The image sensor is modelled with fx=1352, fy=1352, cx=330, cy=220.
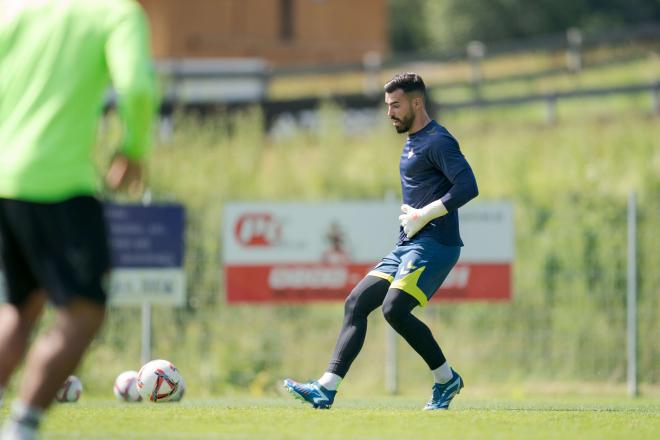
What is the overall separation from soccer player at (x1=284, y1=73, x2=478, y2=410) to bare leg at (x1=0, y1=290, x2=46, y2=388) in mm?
2573

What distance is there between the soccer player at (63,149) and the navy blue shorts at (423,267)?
9.68ft

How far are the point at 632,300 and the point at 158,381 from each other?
6654 mm

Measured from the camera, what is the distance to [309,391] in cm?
808

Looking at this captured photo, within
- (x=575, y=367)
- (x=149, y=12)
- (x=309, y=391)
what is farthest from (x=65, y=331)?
(x=149, y=12)

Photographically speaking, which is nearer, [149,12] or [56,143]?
[56,143]

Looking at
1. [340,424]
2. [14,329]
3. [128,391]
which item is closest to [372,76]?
[128,391]

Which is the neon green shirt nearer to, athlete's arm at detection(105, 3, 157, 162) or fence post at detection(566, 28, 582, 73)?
athlete's arm at detection(105, 3, 157, 162)

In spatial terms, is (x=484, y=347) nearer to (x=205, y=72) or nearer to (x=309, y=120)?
(x=309, y=120)

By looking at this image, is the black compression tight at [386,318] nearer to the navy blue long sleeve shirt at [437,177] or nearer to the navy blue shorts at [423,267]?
the navy blue shorts at [423,267]

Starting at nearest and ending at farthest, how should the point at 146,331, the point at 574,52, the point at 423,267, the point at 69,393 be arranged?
the point at 423,267 → the point at 69,393 → the point at 146,331 → the point at 574,52

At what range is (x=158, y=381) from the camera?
30.1 feet

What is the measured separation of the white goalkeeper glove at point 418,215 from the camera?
26.3ft

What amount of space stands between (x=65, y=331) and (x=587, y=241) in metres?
10.6

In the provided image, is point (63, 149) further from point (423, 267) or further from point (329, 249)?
point (329, 249)
